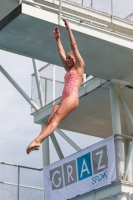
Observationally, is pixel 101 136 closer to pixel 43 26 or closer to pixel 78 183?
pixel 78 183

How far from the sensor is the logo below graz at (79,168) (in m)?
23.3

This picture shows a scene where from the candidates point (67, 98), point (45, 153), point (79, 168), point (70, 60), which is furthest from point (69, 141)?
point (67, 98)

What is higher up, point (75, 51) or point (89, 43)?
point (89, 43)

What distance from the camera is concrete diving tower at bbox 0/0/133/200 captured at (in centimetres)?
2023

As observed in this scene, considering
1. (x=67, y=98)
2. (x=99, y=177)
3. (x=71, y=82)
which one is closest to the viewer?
(x=67, y=98)

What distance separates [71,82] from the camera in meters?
13.7

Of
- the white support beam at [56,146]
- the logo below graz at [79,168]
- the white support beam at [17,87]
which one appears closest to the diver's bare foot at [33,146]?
the logo below graz at [79,168]

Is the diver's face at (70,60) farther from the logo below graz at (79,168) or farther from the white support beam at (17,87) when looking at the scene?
the white support beam at (17,87)

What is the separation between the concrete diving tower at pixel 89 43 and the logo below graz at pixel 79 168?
27.4 inches

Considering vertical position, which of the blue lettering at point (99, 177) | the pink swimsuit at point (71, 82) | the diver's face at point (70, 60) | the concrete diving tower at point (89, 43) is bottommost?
the pink swimsuit at point (71, 82)

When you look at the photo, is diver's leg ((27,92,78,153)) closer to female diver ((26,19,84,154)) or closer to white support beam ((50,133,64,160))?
female diver ((26,19,84,154))

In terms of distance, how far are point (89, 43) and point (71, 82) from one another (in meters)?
8.00

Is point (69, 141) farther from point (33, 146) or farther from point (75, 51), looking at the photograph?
point (33, 146)

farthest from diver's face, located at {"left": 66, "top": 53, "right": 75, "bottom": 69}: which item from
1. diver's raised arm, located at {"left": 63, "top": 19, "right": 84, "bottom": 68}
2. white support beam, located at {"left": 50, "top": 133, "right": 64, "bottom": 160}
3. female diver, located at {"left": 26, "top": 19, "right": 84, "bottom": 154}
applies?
white support beam, located at {"left": 50, "top": 133, "right": 64, "bottom": 160}
